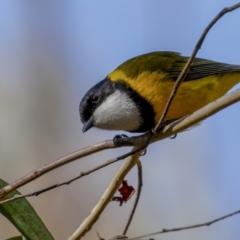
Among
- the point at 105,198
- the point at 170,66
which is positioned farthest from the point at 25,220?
the point at 170,66

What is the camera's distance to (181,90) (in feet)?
8.35

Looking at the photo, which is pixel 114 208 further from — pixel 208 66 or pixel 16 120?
pixel 208 66

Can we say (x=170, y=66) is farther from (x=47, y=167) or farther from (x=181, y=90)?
(x=47, y=167)

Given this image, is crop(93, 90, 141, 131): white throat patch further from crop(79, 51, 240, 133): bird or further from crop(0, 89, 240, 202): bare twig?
crop(0, 89, 240, 202): bare twig

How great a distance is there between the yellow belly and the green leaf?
29.2 inches

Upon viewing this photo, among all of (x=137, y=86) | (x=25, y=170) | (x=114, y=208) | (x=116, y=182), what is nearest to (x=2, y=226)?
(x=25, y=170)

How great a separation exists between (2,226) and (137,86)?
2.12m

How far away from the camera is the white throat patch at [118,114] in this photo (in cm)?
257

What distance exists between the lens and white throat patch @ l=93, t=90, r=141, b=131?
2572 millimetres

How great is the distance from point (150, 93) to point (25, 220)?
2.76 ft

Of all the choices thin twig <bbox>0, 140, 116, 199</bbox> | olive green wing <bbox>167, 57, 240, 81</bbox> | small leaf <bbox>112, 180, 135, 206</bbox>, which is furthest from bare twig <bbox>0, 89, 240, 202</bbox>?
olive green wing <bbox>167, 57, 240, 81</bbox>

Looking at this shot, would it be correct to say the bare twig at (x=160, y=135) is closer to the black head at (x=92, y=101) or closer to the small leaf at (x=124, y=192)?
the small leaf at (x=124, y=192)

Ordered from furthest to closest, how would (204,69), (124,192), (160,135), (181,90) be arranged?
(204,69), (181,90), (124,192), (160,135)

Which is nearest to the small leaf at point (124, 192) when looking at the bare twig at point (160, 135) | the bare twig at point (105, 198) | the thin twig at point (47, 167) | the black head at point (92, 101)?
the bare twig at point (105, 198)
